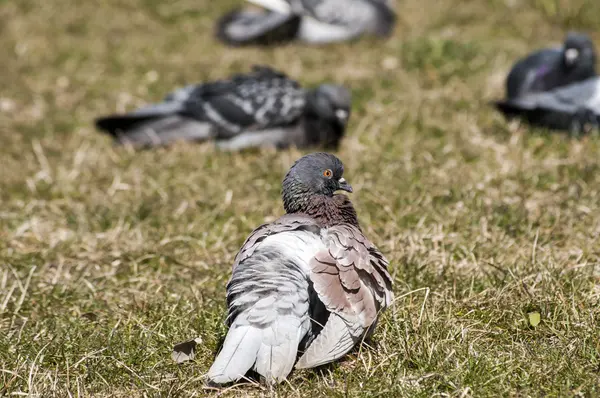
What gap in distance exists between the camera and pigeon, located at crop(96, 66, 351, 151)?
262 inches

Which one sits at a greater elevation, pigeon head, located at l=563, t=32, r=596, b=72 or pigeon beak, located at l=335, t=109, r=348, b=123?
pigeon head, located at l=563, t=32, r=596, b=72

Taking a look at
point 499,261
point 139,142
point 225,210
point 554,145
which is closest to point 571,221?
point 499,261

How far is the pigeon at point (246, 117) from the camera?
6652mm

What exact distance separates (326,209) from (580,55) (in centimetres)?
397

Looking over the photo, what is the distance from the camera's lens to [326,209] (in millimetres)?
3611

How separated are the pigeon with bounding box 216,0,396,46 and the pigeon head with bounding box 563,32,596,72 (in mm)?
3287

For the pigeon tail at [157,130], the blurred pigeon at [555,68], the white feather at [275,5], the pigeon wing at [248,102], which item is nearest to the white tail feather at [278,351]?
the pigeon wing at [248,102]

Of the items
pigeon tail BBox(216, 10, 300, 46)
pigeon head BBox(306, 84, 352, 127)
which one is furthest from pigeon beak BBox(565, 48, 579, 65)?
pigeon tail BBox(216, 10, 300, 46)

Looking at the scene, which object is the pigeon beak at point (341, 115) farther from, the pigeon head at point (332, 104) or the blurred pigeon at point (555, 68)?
the blurred pigeon at point (555, 68)

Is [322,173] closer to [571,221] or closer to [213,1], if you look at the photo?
[571,221]

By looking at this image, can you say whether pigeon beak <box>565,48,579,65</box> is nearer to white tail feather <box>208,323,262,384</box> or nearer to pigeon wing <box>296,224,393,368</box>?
pigeon wing <box>296,224,393,368</box>

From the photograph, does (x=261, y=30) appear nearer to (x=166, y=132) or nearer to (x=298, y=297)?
(x=166, y=132)

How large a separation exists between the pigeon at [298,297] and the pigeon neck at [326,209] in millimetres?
48

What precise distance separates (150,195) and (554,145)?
3062mm
